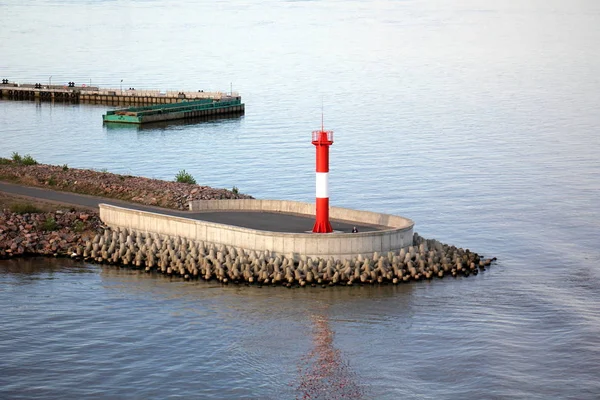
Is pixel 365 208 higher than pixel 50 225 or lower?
lower

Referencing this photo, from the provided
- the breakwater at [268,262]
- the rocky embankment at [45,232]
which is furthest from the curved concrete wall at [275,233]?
the rocky embankment at [45,232]

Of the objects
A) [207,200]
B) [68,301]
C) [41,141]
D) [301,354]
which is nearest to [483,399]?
[301,354]

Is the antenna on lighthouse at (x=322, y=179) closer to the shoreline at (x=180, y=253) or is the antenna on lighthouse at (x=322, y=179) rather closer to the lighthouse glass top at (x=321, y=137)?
the lighthouse glass top at (x=321, y=137)

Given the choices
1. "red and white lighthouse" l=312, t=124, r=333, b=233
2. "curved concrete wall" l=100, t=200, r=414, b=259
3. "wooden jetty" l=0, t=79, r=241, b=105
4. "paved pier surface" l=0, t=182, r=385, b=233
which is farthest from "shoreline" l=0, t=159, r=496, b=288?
"wooden jetty" l=0, t=79, r=241, b=105

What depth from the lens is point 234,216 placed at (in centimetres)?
5062

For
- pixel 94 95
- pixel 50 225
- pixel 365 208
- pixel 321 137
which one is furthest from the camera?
pixel 94 95

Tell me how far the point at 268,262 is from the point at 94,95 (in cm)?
8182

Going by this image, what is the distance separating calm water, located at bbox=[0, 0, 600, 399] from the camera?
119 feet

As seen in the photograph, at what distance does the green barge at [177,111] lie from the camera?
106000 mm

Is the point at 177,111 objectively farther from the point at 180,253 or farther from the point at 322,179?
the point at 322,179

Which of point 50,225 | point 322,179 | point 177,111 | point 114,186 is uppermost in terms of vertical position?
point 177,111

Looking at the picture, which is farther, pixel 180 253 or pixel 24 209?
pixel 24 209

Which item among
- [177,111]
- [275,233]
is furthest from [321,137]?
[177,111]

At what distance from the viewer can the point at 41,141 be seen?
9381cm
